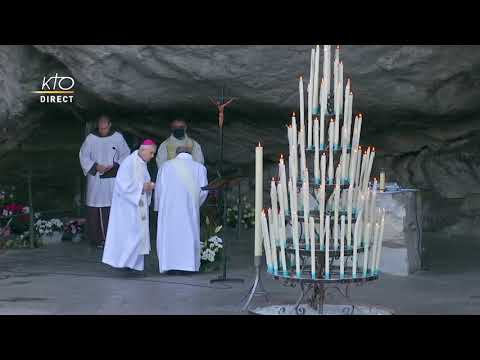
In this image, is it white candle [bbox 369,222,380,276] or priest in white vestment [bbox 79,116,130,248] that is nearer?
white candle [bbox 369,222,380,276]

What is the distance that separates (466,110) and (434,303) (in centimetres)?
414

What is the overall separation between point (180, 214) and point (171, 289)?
1408mm

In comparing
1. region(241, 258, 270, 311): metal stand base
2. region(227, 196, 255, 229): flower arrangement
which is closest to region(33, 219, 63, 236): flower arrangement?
region(227, 196, 255, 229): flower arrangement

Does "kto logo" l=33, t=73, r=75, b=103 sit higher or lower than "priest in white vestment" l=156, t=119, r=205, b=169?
higher

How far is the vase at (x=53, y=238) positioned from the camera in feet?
49.0

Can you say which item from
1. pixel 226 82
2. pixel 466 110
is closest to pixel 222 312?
pixel 226 82

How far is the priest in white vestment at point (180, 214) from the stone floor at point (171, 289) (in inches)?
9.2

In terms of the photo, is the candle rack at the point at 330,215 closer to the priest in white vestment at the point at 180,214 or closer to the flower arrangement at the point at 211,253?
the priest in white vestment at the point at 180,214

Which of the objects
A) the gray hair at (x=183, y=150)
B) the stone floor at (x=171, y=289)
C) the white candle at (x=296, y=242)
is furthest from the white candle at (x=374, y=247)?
the gray hair at (x=183, y=150)

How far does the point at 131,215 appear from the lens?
12328 millimetres

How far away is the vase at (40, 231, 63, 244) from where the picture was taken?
49.0 feet

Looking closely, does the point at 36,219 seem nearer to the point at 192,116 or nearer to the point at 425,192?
the point at 192,116

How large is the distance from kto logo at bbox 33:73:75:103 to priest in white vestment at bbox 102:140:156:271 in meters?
2.04

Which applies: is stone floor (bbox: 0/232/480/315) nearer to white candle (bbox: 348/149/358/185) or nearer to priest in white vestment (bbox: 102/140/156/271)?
priest in white vestment (bbox: 102/140/156/271)
